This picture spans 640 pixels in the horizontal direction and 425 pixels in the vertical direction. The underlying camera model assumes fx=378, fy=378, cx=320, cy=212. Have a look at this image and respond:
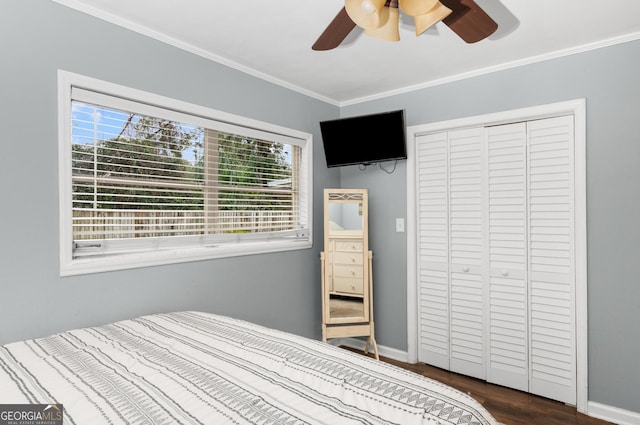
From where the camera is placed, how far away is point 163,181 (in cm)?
249

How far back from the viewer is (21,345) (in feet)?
5.44

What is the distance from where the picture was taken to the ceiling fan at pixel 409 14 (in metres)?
1.54

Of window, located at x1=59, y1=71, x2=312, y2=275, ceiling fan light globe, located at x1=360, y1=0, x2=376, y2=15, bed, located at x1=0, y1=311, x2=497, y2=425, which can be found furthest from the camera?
window, located at x1=59, y1=71, x2=312, y2=275

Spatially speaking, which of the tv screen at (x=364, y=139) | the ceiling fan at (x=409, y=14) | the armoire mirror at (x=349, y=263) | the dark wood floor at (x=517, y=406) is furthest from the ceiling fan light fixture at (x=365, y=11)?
the dark wood floor at (x=517, y=406)

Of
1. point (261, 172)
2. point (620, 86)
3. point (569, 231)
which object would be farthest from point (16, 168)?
point (620, 86)

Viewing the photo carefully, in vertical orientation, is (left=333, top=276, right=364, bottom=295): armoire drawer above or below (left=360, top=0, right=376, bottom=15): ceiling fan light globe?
below

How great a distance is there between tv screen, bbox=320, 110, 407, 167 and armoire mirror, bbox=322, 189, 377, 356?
315mm

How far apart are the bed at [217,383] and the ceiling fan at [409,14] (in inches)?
56.0

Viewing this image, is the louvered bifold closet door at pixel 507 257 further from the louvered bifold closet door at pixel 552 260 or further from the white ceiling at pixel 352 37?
the white ceiling at pixel 352 37

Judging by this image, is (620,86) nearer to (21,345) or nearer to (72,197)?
(72,197)

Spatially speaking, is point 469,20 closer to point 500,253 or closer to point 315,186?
point 500,253

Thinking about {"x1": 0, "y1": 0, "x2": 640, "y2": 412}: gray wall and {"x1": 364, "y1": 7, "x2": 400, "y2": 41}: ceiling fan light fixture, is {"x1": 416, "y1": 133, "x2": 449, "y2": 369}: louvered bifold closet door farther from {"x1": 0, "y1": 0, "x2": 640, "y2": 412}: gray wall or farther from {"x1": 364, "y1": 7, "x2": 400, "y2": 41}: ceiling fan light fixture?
{"x1": 364, "y1": 7, "x2": 400, "y2": 41}: ceiling fan light fixture

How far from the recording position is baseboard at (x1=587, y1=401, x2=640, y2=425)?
2.42 meters

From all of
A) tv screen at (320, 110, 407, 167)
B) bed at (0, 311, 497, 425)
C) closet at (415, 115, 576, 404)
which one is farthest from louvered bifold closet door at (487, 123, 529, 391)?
bed at (0, 311, 497, 425)
